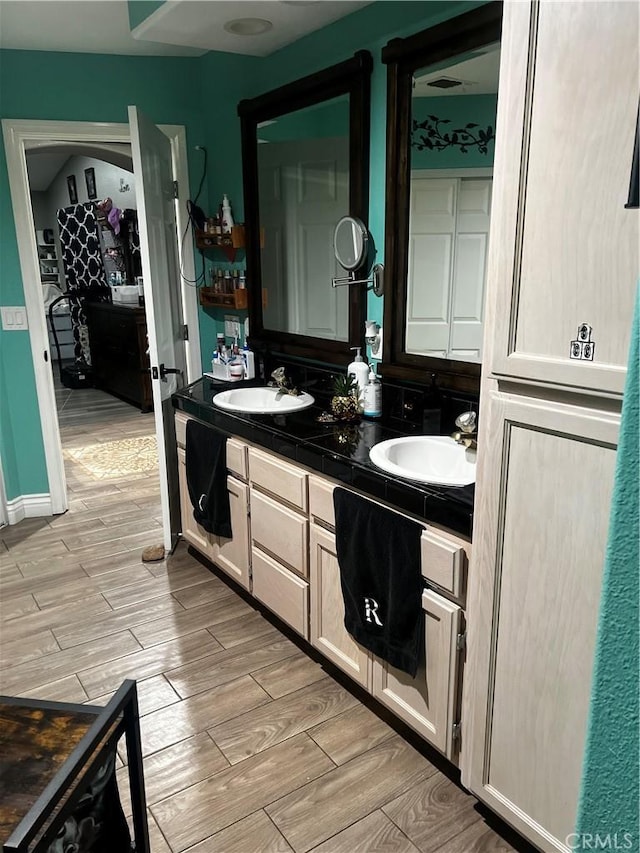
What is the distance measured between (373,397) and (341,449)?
1.38ft

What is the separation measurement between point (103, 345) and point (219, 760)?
5.97 meters

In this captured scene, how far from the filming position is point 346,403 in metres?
2.40

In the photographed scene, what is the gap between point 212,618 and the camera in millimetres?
2705

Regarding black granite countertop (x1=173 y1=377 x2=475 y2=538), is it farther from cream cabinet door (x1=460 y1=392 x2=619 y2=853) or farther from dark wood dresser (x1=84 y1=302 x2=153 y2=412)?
dark wood dresser (x1=84 y1=302 x2=153 y2=412)

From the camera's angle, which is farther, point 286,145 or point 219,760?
point 286,145

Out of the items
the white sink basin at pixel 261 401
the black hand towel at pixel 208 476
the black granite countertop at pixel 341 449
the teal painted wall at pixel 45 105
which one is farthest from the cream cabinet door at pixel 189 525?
the teal painted wall at pixel 45 105

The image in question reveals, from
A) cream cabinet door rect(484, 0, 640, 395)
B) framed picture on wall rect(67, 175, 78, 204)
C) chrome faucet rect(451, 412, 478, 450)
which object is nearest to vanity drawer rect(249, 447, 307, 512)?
chrome faucet rect(451, 412, 478, 450)

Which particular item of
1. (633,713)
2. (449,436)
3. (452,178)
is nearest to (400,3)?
(452,178)

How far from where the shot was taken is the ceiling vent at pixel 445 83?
6.70 feet

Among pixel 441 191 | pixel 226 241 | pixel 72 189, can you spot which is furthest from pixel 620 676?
pixel 72 189

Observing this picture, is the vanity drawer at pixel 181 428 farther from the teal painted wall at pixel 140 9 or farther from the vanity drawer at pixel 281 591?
the teal painted wall at pixel 140 9

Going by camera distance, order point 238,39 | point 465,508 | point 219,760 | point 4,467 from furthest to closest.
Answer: point 4,467 → point 238,39 → point 219,760 → point 465,508

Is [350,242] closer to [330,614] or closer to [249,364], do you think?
[249,364]

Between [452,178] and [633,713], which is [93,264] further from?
[633,713]
